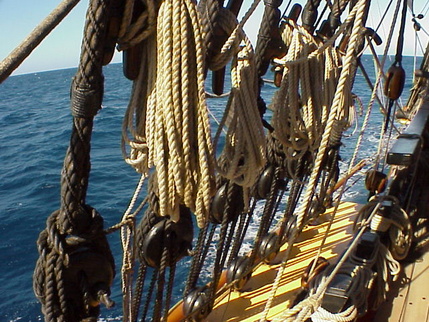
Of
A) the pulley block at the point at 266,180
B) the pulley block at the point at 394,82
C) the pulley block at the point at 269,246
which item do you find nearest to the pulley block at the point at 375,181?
the pulley block at the point at 394,82

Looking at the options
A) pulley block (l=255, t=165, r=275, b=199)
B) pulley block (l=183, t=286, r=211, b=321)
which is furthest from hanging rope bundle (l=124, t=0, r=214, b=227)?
pulley block (l=255, t=165, r=275, b=199)

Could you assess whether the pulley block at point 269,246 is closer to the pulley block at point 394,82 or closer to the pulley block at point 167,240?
the pulley block at point 394,82

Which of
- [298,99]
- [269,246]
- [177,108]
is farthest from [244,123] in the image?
[269,246]

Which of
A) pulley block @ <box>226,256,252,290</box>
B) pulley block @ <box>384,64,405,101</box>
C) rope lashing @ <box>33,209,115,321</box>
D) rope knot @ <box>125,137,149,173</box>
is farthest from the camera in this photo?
pulley block @ <box>226,256,252,290</box>

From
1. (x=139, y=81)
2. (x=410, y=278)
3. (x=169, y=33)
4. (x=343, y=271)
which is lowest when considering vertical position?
(x=410, y=278)

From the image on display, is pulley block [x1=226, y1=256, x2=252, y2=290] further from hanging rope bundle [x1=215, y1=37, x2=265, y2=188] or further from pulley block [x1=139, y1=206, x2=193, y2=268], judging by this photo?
hanging rope bundle [x1=215, y1=37, x2=265, y2=188]

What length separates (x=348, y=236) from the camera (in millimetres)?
3920

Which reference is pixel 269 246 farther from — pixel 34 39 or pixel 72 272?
pixel 34 39

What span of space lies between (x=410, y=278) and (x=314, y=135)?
1.04 metres

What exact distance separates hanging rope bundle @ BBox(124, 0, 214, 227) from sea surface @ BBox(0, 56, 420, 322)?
3.88m

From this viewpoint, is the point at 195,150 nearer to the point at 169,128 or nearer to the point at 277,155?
the point at 169,128

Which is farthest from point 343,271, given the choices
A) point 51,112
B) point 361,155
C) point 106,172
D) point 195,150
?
point 51,112

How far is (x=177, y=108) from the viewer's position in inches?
51.0

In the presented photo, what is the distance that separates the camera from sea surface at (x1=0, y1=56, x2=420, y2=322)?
5574mm
